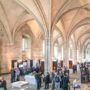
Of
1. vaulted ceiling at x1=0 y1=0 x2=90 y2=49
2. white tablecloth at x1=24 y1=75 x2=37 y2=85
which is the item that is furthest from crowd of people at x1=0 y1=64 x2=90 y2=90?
vaulted ceiling at x1=0 y1=0 x2=90 y2=49

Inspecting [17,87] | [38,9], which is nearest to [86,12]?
[38,9]

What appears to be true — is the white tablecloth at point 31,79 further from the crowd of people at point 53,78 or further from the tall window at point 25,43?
the tall window at point 25,43

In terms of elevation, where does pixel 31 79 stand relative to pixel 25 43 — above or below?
below

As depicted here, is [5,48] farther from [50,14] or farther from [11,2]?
[50,14]

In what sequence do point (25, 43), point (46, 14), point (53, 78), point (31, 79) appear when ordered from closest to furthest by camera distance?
point (53, 78), point (31, 79), point (46, 14), point (25, 43)

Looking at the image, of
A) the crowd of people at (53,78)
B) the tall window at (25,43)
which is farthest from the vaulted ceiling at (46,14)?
the crowd of people at (53,78)

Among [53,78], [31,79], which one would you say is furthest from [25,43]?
[53,78]

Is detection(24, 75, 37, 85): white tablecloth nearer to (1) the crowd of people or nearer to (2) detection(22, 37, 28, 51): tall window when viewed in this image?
(1) the crowd of people

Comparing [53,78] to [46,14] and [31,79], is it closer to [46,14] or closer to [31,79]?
[31,79]

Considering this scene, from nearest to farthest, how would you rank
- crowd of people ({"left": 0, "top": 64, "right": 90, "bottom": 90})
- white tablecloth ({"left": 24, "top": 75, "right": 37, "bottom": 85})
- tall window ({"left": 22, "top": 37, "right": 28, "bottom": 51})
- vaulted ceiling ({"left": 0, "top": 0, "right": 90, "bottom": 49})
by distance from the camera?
crowd of people ({"left": 0, "top": 64, "right": 90, "bottom": 90}), white tablecloth ({"left": 24, "top": 75, "right": 37, "bottom": 85}), vaulted ceiling ({"left": 0, "top": 0, "right": 90, "bottom": 49}), tall window ({"left": 22, "top": 37, "right": 28, "bottom": 51})

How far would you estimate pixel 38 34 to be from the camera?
23031 mm

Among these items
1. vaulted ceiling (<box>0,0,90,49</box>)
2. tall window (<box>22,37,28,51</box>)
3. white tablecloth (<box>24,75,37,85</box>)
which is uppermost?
vaulted ceiling (<box>0,0,90,49</box>)

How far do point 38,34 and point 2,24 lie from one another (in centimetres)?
801

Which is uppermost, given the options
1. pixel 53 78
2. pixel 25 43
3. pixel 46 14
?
pixel 46 14
